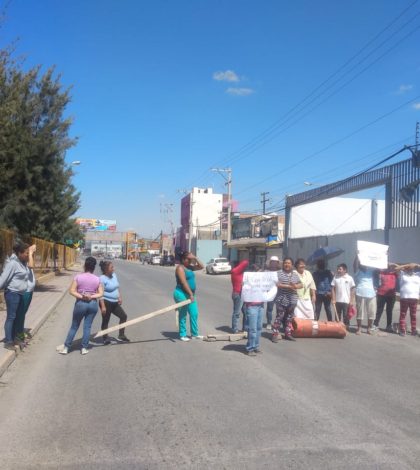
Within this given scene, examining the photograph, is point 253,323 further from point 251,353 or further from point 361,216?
point 361,216

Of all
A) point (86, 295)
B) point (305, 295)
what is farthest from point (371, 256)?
point (86, 295)

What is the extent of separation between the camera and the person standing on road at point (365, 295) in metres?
11.6

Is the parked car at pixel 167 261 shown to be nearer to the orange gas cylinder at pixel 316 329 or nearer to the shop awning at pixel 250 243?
the shop awning at pixel 250 243

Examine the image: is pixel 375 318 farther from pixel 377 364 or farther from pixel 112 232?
pixel 112 232

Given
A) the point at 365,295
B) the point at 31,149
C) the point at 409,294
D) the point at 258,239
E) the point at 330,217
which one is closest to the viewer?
the point at 409,294

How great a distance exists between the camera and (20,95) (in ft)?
48.9

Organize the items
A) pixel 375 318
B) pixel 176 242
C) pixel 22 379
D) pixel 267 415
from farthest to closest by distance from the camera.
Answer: pixel 176 242
pixel 375 318
pixel 22 379
pixel 267 415

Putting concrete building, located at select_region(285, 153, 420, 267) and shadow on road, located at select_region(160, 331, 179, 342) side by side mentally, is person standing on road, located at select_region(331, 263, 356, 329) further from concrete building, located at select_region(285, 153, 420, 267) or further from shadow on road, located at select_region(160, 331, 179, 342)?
concrete building, located at select_region(285, 153, 420, 267)

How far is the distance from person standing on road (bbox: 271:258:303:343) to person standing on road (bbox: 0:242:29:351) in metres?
4.55

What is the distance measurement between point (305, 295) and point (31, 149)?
10.0m

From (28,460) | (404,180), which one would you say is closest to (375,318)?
(28,460)

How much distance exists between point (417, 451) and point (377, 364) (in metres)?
3.88

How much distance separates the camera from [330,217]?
44.1 metres

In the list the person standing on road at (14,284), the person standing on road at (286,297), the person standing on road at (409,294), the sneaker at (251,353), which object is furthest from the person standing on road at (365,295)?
the person standing on road at (14,284)
